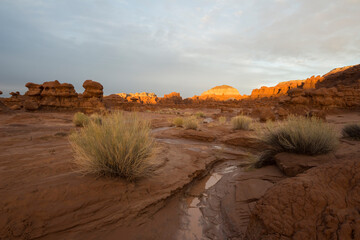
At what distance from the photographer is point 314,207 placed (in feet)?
5.34

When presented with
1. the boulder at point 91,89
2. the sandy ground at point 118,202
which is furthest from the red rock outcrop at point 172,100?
the sandy ground at point 118,202

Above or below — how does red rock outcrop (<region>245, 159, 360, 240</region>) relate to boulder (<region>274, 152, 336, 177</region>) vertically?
above

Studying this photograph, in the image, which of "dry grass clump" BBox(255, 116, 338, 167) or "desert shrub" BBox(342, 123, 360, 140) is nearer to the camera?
"dry grass clump" BBox(255, 116, 338, 167)

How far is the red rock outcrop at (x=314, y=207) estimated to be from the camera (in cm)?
140

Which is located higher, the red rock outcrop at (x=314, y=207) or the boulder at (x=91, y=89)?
the boulder at (x=91, y=89)

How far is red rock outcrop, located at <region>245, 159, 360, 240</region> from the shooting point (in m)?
1.40

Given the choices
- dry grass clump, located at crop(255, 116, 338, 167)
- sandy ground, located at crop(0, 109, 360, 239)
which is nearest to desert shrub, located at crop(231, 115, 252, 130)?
dry grass clump, located at crop(255, 116, 338, 167)

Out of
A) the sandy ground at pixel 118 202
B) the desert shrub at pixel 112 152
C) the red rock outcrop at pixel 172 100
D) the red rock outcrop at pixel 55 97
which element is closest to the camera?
the sandy ground at pixel 118 202

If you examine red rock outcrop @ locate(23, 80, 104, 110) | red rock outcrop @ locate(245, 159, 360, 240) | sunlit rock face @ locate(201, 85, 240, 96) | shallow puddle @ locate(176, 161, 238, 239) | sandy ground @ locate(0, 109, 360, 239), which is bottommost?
shallow puddle @ locate(176, 161, 238, 239)

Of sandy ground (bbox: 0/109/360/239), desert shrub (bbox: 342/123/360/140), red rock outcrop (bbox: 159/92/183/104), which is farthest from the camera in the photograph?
red rock outcrop (bbox: 159/92/183/104)

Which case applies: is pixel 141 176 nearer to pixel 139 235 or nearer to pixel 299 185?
pixel 139 235

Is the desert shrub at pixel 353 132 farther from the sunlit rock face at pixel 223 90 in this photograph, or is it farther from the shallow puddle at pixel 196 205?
the sunlit rock face at pixel 223 90

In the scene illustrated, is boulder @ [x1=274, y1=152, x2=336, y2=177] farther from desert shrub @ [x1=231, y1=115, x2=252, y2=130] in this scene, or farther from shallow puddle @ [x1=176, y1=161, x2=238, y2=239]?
desert shrub @ [x1=231, y1=115, x2=252, y2=130]

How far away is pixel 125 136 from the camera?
289cm
